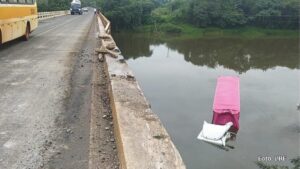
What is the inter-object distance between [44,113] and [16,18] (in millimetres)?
11341

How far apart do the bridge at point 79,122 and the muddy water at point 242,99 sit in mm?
7462

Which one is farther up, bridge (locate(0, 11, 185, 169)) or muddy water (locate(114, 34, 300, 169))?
bridge (locate(0, 11, 185, 169))

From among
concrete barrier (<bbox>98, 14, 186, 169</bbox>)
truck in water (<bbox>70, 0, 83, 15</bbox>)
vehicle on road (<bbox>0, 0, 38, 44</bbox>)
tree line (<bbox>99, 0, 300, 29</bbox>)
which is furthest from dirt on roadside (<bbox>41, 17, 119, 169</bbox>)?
tree line (<bbox>99, 0, 300, 29</bbox>)

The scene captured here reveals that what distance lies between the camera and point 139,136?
15.7 ft

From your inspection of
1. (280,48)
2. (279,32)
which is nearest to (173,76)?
(280,48)

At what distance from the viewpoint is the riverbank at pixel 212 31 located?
8844cm

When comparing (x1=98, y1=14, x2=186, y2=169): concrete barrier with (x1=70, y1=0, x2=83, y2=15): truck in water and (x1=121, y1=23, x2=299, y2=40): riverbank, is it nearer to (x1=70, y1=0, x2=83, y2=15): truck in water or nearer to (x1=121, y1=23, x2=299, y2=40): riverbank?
(x1=70, y1=0, x2=83, y2=15): truck in water

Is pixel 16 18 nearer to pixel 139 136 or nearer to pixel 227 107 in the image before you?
pixel 227 107

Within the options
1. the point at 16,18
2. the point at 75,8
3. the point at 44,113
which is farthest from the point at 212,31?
the point at 44,113

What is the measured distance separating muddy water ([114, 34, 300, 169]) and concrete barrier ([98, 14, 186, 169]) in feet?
29.4

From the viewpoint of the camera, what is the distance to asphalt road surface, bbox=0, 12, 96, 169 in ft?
15.6

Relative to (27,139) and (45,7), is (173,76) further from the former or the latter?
(45,7)

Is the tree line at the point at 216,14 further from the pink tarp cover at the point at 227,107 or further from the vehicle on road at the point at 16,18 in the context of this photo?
the pink tarp cover at the point at 227,107

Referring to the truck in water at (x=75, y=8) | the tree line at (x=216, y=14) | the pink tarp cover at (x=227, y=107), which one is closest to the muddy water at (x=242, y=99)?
the pink tarp cover at (x=227, y=107)
